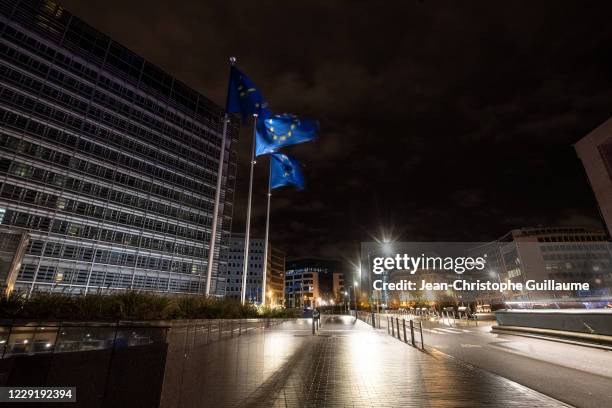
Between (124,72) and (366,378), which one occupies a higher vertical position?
(124,72)

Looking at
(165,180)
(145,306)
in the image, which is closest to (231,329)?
(145,306)

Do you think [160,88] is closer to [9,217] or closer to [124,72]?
[124,72]

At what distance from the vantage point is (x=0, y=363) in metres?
3.89

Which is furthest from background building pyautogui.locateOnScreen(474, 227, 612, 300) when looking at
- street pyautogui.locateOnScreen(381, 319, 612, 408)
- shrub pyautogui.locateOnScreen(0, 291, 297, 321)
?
shrub pyautogui.locateOnScreen(0, 291, 297, 321)

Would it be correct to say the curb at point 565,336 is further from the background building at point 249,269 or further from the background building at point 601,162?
the background building at point 249,269

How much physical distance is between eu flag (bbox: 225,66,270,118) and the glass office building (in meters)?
27.8

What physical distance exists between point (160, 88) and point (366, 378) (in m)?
76.1

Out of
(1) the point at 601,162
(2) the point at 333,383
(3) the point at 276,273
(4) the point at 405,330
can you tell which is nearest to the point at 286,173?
(4) the point at 405,330

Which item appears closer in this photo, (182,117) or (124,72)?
(124,72)

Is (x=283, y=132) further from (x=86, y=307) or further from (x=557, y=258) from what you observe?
(x=557, y=258)

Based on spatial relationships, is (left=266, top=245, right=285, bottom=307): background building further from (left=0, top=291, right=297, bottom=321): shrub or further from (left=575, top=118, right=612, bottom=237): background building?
(left=0, top=291, right=297, bottom=321): shrub

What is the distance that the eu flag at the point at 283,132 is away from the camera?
18.7 m

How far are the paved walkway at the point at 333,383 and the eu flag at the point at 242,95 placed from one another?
11433mm

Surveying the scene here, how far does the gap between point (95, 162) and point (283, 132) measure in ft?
163
